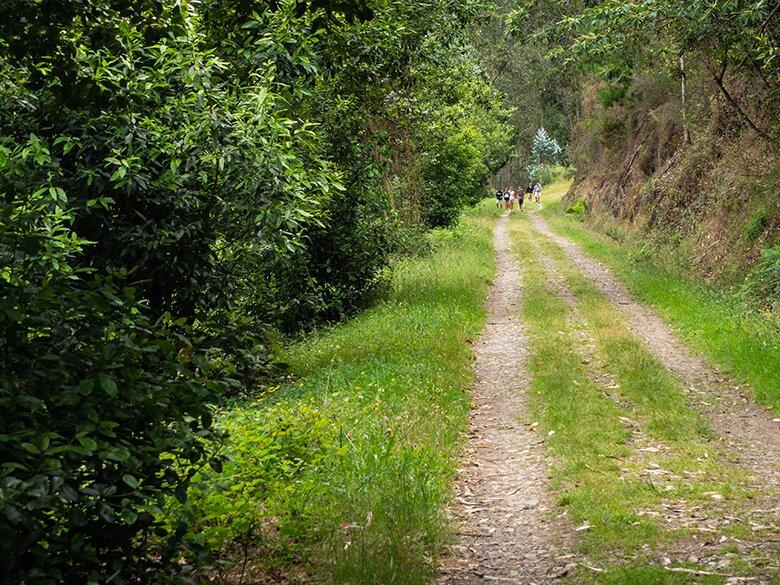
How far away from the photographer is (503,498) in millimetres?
7863

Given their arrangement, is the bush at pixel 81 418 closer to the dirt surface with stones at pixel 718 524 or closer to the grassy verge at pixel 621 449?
the grassy verge at pixel 621 449

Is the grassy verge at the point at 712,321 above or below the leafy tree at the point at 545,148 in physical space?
below

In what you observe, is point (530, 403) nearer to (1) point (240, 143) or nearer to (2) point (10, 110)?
(1) point (240, 143)

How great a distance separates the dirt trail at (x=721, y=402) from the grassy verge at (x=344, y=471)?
3.01 metres

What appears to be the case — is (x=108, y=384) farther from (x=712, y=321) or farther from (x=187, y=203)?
(x=712, y=321)

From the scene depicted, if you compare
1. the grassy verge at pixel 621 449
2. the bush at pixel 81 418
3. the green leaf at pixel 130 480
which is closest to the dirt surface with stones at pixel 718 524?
the grassy verge at pixel 621 449

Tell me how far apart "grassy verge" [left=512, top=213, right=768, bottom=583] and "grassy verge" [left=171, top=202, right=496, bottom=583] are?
119cm

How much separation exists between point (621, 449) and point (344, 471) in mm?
3188

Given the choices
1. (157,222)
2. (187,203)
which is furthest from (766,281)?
(157,222)

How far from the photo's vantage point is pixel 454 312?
1664 centimetres

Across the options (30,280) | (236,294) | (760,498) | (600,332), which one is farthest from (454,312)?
(30,280)

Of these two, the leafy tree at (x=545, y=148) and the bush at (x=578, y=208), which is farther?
the leafy tree at (x=545, y=148)

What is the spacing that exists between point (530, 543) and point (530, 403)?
4302 mm

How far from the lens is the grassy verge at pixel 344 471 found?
6.12 metres
